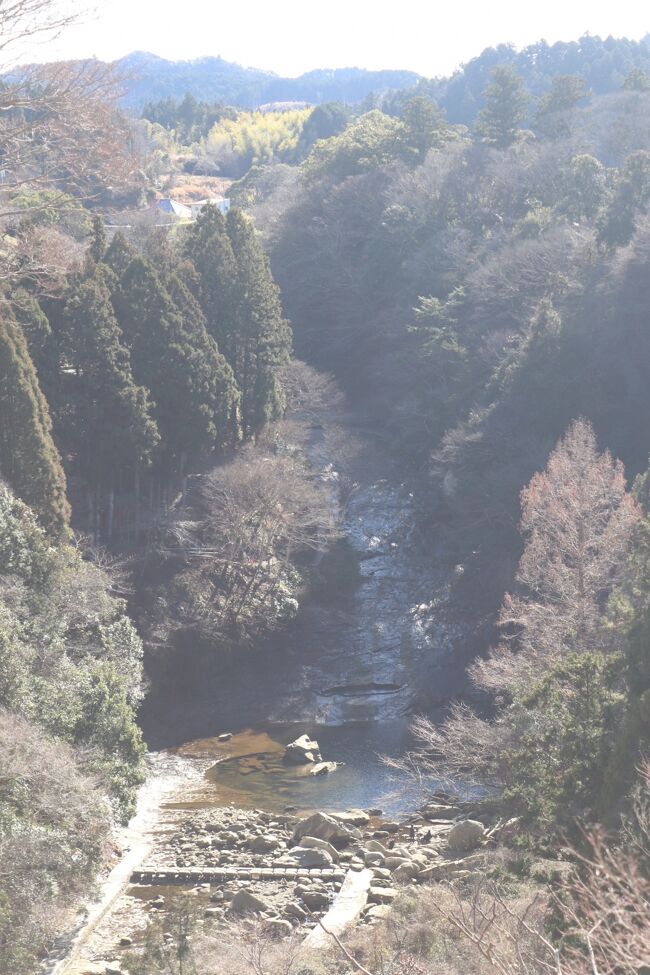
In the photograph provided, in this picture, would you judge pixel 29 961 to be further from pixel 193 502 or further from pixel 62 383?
pixel 193 502

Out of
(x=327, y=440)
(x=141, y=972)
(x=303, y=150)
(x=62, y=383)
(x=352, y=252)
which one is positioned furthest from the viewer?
(x=303, y=150)

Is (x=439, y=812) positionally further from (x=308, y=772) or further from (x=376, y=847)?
(x=308, y=772)

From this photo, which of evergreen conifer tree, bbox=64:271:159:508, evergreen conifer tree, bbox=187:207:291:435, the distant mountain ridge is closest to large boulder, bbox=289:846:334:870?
evergreen conifer tree, bbox=64:271:159:508

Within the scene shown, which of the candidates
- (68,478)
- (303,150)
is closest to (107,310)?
(68,478)

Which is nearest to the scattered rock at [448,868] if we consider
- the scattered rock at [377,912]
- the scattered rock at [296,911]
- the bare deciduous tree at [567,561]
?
the scattered rock at [377,912]

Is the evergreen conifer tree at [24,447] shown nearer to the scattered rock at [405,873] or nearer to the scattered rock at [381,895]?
the scattered rock at [405,873]

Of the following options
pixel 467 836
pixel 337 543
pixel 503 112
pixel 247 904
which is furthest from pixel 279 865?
pixel 503 112
